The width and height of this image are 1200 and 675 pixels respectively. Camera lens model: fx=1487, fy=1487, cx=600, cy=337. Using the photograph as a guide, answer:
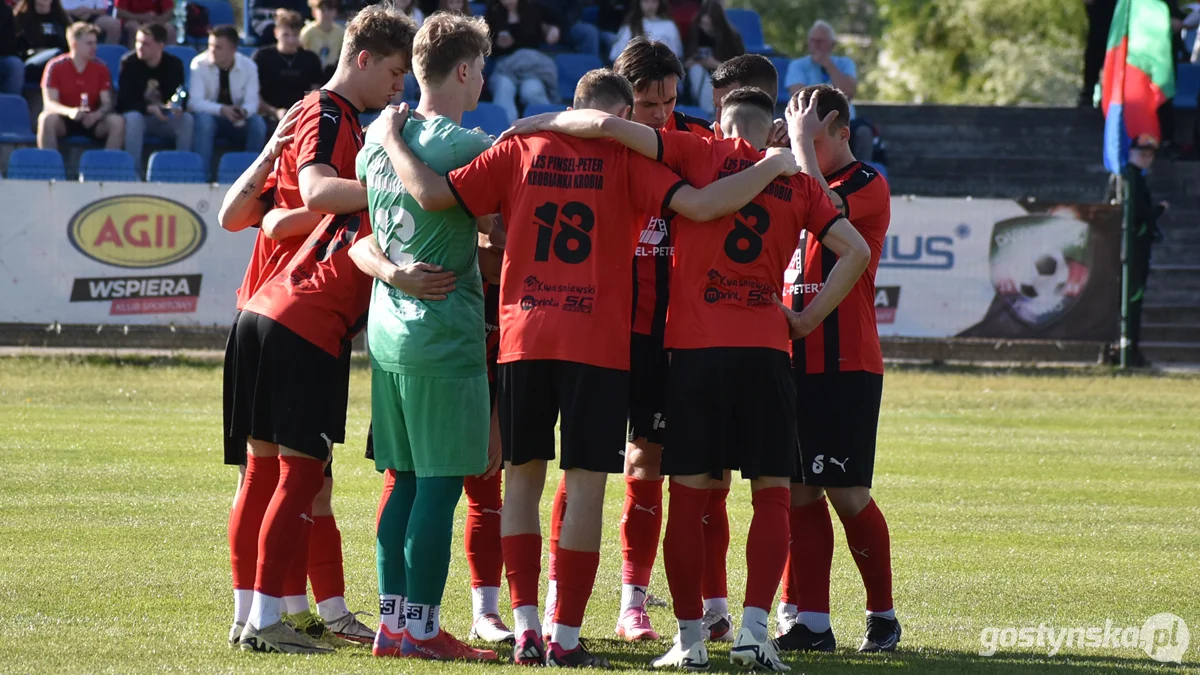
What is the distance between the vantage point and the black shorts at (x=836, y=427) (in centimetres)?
619

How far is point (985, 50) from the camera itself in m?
45.9

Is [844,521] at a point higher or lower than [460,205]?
lower

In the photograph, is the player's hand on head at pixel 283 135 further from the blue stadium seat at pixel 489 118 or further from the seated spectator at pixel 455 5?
the blue stadium seat at pixel 489 118

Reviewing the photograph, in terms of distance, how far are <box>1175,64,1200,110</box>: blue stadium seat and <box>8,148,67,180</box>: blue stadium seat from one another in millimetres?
16973

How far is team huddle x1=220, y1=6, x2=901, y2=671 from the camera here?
5.44 m

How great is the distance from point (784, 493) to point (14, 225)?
43.6ft

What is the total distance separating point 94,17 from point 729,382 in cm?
1800

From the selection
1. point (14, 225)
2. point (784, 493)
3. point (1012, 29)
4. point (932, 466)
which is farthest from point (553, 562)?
point (1012, 29)

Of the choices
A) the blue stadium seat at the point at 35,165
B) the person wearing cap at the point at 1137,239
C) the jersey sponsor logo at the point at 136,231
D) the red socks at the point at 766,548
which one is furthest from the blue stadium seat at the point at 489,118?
the red socks at the point at 766,548

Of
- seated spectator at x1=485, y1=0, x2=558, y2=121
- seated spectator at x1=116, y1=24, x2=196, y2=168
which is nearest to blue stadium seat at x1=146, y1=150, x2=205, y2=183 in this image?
seated spectator at x1=116, y1=24, x2=196, y2=168

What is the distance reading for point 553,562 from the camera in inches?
225

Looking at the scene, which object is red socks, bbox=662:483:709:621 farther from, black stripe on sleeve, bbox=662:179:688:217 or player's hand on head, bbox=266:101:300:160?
player's hand on head, bbox=266:101:300:160

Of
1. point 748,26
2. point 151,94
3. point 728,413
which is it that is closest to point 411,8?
point 151,94

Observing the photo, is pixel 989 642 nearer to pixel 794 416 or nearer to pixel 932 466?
pixel 794 416
